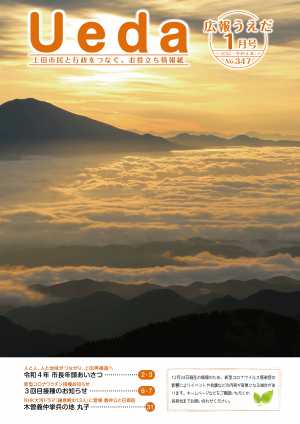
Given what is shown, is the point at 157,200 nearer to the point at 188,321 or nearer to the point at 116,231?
the point at 116,231

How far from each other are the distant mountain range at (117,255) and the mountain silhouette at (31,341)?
100 ft

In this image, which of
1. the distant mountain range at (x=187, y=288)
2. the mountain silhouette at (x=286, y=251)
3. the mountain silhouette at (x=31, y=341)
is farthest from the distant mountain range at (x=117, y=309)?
the mountain silhouette at (x=286, y=251)

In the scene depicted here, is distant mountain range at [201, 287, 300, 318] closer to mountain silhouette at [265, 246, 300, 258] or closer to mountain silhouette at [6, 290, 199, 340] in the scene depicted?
mountain silhouette at [6, 290, 199, 340]

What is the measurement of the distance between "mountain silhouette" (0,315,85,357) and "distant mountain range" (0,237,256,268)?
30590 millimetres

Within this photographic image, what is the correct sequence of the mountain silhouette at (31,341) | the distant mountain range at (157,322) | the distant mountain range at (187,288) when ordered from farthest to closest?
the distant mountain range at (187,288), the mountain silhouette at (31,341), the distant mountain range at (157,322)

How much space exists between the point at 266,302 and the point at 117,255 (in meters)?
49.5

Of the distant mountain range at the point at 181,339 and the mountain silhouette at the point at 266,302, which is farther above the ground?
the mountain silhouette at the point at 266,302

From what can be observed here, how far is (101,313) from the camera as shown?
299ft

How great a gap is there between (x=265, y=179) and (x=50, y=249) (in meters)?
61.5

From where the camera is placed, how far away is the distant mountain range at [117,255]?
111188 mm
